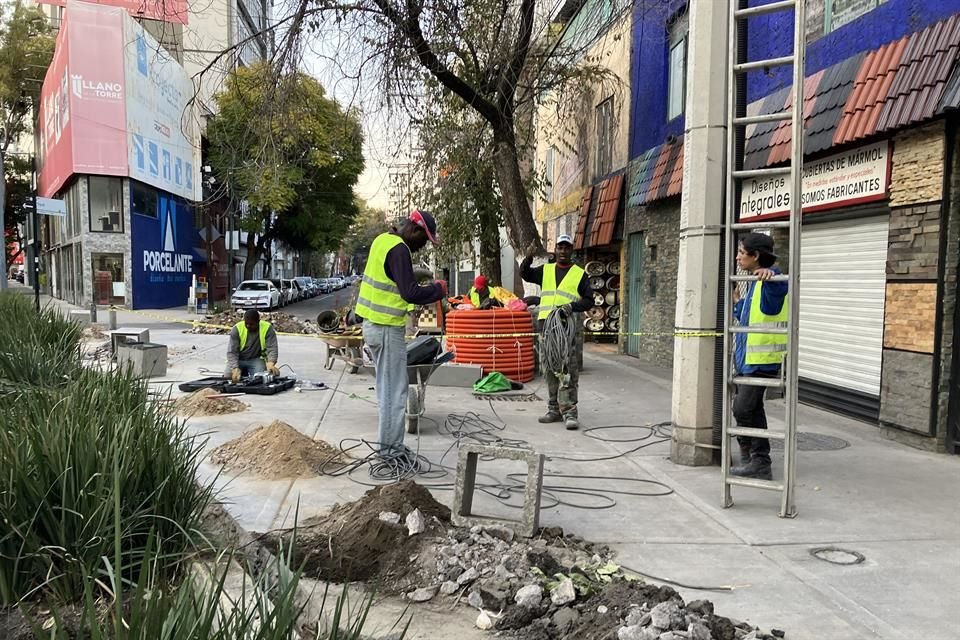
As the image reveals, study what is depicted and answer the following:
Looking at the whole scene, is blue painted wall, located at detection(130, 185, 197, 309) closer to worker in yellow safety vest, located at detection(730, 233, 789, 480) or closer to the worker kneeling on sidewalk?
the worker kneeling on sidewalk

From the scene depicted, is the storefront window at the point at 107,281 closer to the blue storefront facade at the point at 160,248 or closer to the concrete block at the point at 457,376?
the blue storefront facade at the point at 160,248

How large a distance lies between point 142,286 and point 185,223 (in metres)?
6.71

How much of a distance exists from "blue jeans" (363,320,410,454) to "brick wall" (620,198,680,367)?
7.27m

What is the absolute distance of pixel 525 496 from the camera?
4348 millimetres

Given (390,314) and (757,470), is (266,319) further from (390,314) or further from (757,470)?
(757,470)

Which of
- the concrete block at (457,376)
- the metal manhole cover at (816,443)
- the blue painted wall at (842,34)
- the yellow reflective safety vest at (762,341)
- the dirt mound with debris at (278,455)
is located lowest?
the metal manhole cover at (816,443)

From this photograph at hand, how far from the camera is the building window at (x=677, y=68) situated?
11.9 metres

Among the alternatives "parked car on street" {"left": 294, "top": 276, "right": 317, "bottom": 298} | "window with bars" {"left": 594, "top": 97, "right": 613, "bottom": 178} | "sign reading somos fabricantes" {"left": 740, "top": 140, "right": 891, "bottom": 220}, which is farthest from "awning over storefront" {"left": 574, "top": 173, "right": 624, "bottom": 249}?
"parked car on street" {"left": 294, "top": 276, "right": 317, "bottom": 298}

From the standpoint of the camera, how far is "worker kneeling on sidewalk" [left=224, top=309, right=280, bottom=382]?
357 inches

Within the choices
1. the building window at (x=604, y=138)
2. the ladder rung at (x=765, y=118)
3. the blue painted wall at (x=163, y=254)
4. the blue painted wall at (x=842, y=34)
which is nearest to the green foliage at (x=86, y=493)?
the ladder rung at (x=765, y=118)

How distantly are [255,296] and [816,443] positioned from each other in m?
25.5

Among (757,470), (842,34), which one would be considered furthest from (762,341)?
(842,34)

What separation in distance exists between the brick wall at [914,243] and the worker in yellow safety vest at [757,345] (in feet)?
7.30

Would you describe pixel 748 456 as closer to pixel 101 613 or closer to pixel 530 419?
pixel 530 419
